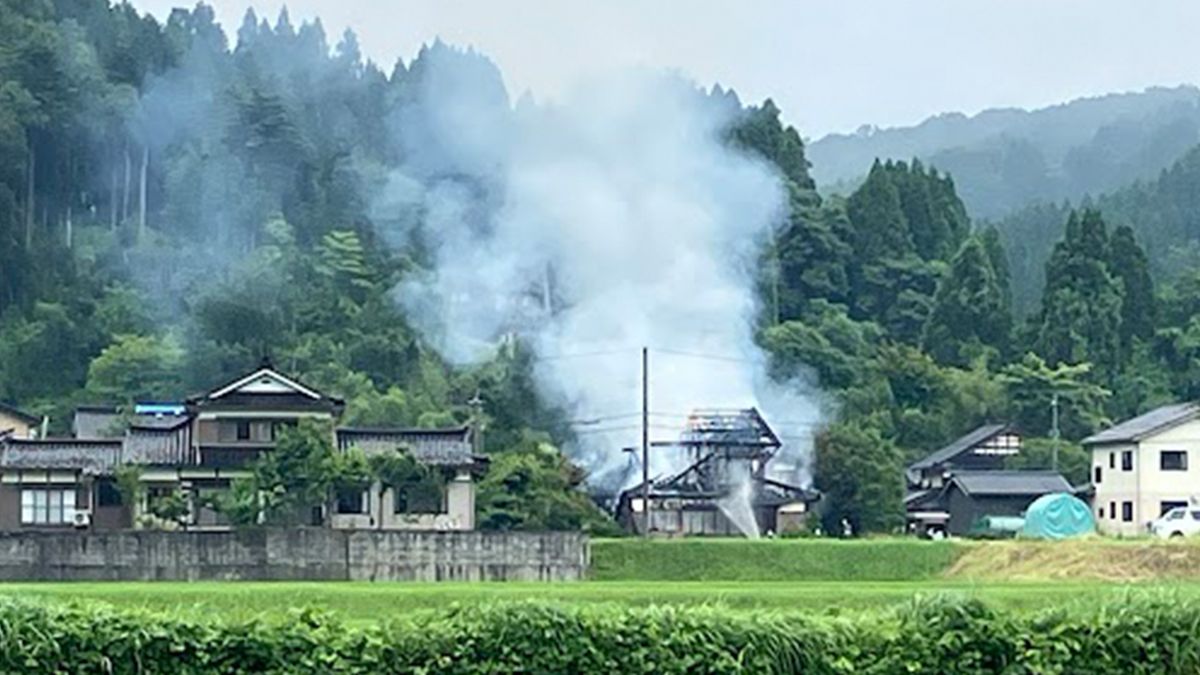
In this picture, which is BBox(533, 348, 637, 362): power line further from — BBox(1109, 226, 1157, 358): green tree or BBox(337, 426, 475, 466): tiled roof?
BBox(1109, 226, 1157, 358): green tree

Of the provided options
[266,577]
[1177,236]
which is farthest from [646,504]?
[1177,236]

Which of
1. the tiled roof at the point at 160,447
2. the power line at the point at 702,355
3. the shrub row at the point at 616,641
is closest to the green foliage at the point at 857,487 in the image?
the power line at the point at 702,355

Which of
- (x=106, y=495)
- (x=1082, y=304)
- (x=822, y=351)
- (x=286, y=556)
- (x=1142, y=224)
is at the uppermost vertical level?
(x=1142, y=224)

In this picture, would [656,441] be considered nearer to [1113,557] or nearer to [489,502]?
[489,502]

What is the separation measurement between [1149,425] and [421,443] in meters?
19.0

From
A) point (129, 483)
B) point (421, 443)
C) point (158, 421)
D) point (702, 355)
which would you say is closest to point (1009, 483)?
point (702, 355)

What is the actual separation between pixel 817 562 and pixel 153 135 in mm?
53785

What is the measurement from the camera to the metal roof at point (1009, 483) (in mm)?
46875

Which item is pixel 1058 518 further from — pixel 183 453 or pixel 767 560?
pixel 183 453

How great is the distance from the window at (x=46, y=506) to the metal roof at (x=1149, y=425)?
25.2 m

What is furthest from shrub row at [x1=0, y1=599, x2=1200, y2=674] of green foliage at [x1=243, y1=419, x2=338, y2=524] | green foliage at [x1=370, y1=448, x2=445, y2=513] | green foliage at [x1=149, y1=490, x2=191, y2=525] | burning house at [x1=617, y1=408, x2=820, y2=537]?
burning house at [x1=617, y1=408, x2=820, y2=537]

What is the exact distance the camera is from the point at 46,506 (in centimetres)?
3941

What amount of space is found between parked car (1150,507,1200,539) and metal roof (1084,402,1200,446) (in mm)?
4160

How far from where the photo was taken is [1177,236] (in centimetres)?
9119
